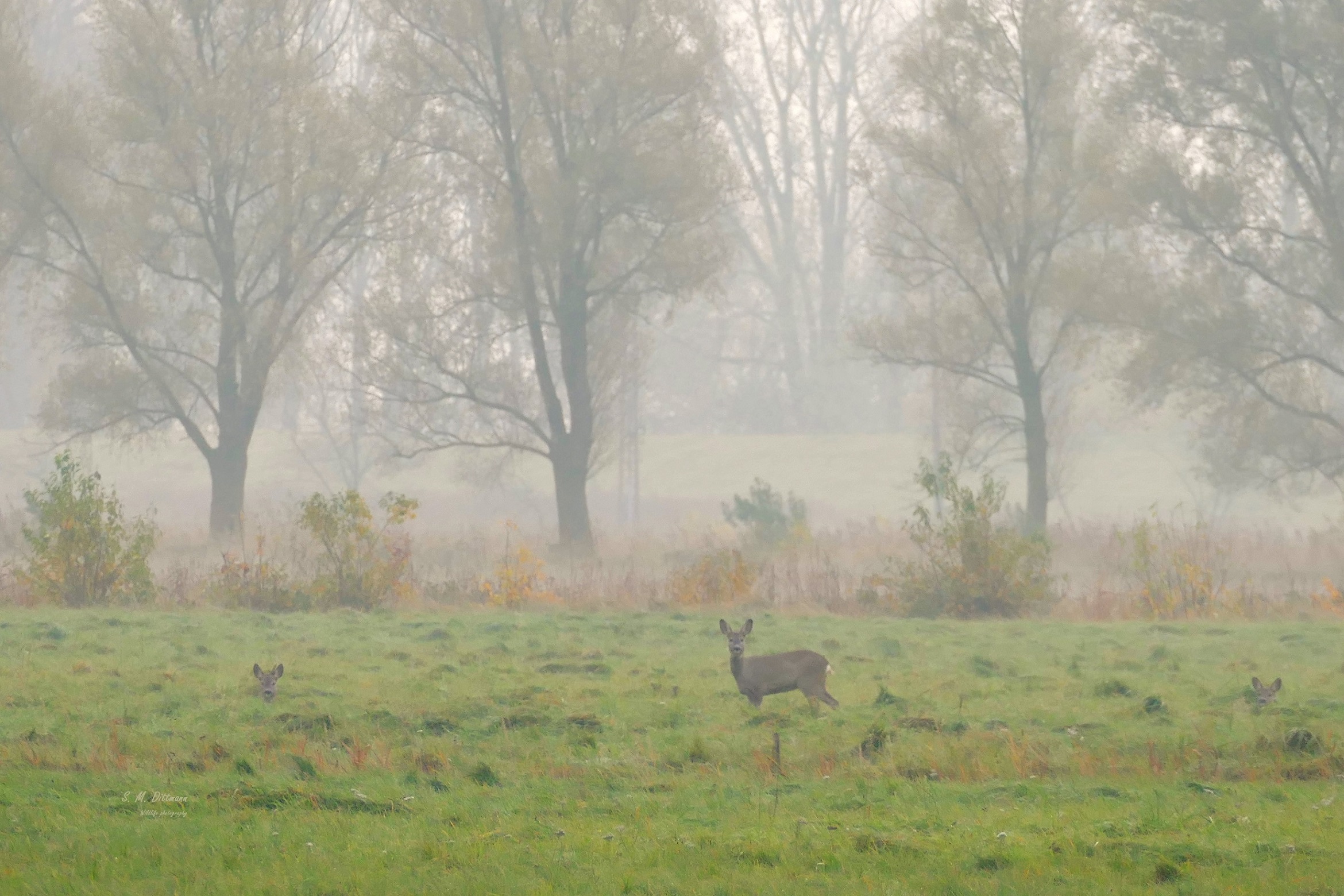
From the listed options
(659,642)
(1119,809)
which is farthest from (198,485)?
(1119,809)

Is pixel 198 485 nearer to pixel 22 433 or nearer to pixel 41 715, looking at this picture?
pixel 22 433

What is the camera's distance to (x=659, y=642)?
2027 centimetres

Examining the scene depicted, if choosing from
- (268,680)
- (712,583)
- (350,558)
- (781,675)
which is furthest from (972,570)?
(268,680)

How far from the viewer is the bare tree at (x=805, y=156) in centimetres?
7156

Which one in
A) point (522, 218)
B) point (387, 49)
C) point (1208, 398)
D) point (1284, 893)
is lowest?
point (1284, 893)

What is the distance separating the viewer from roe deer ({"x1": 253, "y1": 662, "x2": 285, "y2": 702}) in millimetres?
14391

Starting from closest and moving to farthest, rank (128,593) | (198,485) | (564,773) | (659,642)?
1. (564,773)
2. (659,642)
3. (128,593)
4. (198,485)

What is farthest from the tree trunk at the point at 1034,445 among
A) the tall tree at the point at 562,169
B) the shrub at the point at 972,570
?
the shrub at the point at 972,570

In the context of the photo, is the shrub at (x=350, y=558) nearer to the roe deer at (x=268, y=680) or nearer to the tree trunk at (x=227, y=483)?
the roe deer at (x=268, y=680)

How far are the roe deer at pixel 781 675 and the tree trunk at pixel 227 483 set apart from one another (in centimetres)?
2750

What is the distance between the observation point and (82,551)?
24828 mm

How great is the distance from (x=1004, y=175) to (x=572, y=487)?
13065 mm

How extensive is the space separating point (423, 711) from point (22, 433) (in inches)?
2564

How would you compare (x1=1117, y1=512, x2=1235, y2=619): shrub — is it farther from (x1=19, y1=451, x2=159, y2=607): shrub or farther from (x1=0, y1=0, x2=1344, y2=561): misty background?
(x1=19, y1=451, x2=159, y2=607): shrub
